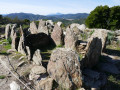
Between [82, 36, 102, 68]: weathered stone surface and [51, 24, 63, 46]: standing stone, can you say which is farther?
[51, 24, 63, 46]: standing stone

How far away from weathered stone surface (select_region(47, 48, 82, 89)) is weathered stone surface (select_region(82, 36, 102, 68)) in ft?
5.80

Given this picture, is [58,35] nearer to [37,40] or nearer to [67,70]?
[37,40]

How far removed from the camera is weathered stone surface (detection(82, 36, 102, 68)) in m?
6.99

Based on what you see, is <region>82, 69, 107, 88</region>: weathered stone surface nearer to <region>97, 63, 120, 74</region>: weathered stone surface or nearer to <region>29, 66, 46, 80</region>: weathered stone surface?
<region>97, 63, 120, 74</region>: weathered stone surface

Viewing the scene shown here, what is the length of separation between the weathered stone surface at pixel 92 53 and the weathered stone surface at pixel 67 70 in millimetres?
1767

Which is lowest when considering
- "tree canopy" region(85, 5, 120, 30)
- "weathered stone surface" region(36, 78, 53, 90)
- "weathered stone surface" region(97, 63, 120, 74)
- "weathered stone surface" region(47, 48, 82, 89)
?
"weathered stone surface" region(97, 63, 120, 74)

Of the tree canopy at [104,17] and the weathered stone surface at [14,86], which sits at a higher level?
the tree canopy at [104,17]

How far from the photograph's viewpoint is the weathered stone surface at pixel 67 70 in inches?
201

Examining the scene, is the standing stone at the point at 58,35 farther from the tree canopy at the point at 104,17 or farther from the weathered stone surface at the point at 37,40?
the tree canopy at the point at 104,17

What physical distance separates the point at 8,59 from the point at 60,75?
14.5ft

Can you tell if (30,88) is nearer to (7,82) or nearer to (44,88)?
(44,88)

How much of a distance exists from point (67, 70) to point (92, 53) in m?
2.75

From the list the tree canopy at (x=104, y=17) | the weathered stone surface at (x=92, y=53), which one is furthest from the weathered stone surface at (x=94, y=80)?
the tree canopy at (x=104, y=17)

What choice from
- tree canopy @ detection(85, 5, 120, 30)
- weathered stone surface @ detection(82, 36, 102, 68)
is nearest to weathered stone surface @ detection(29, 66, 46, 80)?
weathered stone surface @ detection(82, 36, 102, 68)
